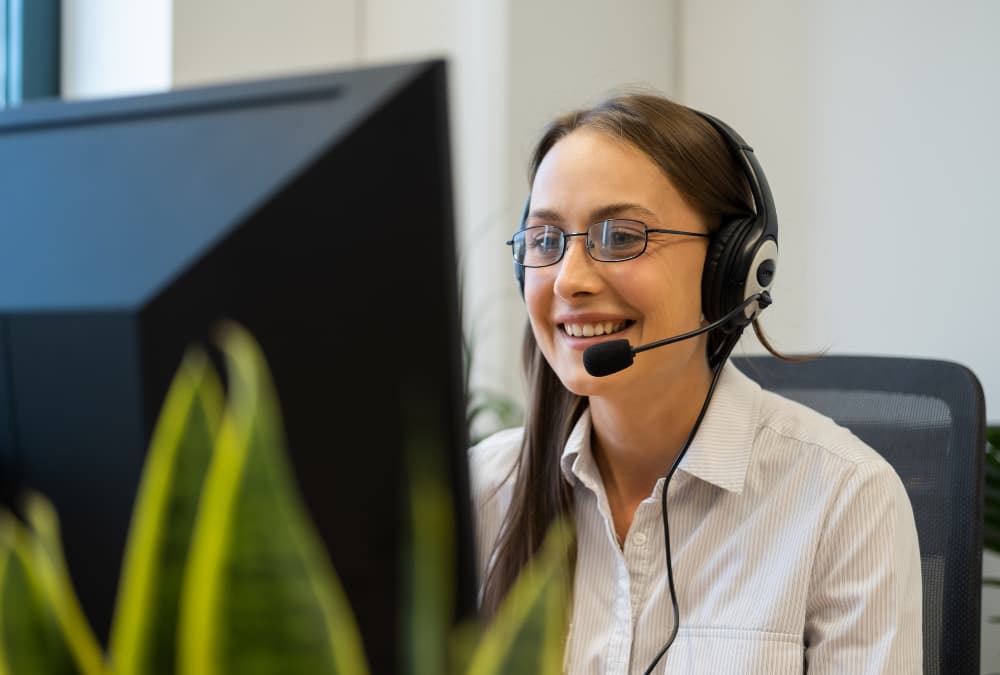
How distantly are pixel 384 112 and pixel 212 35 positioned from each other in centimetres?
163

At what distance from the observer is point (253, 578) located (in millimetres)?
286

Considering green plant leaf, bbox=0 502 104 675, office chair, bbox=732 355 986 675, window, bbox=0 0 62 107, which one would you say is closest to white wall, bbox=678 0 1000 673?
office chair, bbox=732 355 986 675

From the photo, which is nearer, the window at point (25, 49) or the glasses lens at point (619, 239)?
the glasses lens at point (619, 239)

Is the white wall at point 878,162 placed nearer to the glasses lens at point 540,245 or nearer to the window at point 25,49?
the glasses lens at point 540,245

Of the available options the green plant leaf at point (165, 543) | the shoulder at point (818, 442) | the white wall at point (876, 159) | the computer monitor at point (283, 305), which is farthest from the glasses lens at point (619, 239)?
the white wall at point (876, 159)

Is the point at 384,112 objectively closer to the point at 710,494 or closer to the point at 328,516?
the point at 328,516

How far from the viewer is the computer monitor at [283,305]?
383 mm

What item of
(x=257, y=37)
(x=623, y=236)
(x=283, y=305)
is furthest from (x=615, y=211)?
(x=257, y=37)

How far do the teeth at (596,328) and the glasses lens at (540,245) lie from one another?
0.09m

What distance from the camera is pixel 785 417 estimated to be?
119 cm

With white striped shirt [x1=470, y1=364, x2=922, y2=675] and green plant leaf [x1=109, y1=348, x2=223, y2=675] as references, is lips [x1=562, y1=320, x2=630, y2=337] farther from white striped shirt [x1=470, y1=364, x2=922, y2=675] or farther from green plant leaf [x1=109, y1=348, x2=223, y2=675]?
green plant leaf [x1=109, y1=348, x2=223, y2=675]

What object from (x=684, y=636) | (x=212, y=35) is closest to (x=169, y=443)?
(x=684, y=636)

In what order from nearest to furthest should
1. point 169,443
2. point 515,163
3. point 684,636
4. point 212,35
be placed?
point 169,443, point 684,636, point 212,35, point 515,163

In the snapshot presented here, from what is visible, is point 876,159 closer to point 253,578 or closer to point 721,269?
point 721,269
